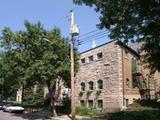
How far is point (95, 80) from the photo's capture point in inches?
1742

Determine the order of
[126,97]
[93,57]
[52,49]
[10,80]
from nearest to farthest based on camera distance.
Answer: [52,49], [10,80], [126,97], [93,57]

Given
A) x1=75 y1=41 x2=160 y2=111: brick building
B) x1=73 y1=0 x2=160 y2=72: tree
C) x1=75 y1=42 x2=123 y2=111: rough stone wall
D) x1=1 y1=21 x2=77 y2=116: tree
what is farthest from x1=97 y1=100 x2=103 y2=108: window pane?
x1=73 y1=0 x2=160 y2=72: tree

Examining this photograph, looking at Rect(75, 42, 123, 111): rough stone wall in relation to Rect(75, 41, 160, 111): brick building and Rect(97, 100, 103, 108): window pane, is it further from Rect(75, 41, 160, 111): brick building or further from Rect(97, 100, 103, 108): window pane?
Rect(97, 100, 103, 108): window pane

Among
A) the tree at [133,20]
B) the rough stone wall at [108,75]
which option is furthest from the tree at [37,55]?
the tree at [133,20]

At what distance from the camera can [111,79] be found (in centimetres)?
4181

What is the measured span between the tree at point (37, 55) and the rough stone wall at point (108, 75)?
7.60 meters

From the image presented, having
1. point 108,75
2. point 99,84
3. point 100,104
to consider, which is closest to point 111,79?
point 108,75

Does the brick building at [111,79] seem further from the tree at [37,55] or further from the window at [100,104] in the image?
the tree at [37,55]

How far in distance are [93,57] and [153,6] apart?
29953mm

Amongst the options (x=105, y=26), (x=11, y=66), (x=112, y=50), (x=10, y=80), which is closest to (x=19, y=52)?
(x=11, y=66)

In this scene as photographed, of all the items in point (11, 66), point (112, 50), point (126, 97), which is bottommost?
point (126, 97)

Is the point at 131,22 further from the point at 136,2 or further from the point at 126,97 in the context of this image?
the point at 126,97

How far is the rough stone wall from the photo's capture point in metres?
40.9

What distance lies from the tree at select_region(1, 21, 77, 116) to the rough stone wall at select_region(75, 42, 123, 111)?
760 centimetres
